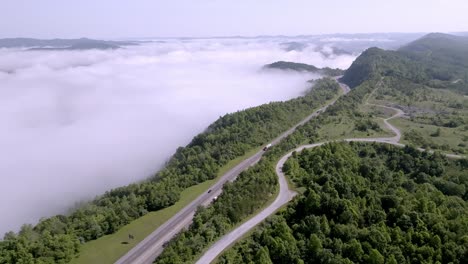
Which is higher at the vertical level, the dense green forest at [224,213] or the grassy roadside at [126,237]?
the dense green forest at [224,213]

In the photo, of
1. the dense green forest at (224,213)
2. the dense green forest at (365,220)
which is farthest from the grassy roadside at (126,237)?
the dense green forest at (365,220)

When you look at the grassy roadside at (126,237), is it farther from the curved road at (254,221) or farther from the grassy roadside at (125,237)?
the curved road at (254,221)

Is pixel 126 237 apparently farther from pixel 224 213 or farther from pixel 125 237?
pixel 224 213

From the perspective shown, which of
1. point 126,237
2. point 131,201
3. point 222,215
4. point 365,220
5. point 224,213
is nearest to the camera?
point 365,220

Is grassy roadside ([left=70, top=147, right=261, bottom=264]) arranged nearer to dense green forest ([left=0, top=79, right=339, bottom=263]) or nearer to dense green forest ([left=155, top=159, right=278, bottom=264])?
dense green forest ([left=0, top=79, right=339, bottom=263])

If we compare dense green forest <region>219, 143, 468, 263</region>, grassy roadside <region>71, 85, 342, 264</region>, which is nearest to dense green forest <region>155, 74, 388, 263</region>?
grassy roadside <region>71, 85, 342, 264</region>

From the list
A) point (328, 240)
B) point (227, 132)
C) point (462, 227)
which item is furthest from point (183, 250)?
point (227, 132)

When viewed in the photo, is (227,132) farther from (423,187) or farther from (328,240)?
(328,240)

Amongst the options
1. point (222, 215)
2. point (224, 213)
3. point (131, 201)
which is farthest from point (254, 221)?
point (131, 201)
